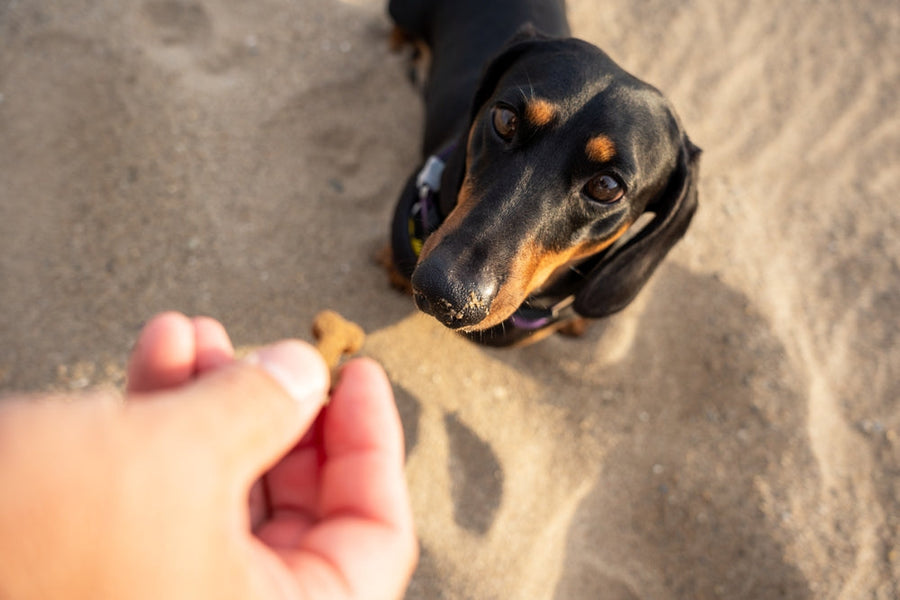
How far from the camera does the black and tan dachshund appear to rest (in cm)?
190

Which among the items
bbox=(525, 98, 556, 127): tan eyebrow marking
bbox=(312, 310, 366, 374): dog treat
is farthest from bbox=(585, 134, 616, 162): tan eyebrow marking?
bbox=(312, 310, 366, 374): dog treat

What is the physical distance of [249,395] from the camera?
1.03 m

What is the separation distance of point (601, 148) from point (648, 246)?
51 centimetres

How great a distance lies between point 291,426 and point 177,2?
3.41 m

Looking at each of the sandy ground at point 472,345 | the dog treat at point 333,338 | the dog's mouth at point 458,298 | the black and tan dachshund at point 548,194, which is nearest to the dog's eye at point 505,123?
the black and tan dachshund at point 548,194

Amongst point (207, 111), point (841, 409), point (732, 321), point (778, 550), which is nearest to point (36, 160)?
point (207, 111)

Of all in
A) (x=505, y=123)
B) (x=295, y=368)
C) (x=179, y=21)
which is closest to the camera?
(x=295, y=368)

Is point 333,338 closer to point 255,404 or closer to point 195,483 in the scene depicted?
point 255,404

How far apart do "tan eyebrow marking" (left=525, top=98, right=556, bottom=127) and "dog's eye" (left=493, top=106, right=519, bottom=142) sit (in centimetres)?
8

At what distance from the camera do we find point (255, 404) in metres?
1.03

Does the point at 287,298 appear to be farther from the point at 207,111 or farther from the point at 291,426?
the point at 291,426

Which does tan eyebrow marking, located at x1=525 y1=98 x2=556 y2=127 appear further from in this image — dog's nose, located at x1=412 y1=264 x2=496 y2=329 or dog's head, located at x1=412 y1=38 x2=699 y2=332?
dog's nose, located at x1=412 y1=264 x2=496 y2=329

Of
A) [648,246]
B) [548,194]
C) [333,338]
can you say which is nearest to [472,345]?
[648,246]

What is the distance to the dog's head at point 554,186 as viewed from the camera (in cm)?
187
